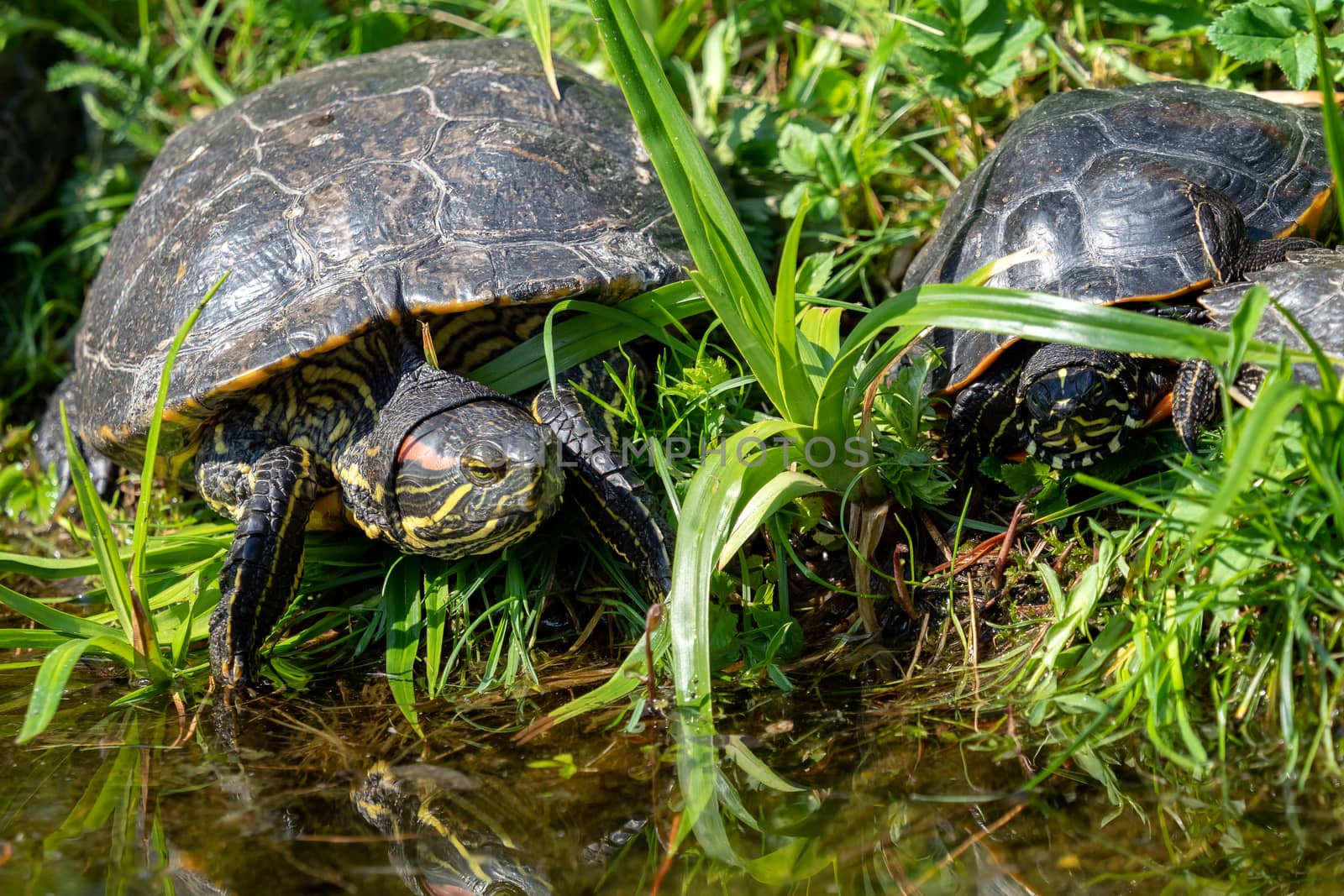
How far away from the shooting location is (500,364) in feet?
11.9

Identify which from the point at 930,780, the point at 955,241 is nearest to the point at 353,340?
the point at 955,241

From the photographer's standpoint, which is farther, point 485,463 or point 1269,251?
point 1269,251

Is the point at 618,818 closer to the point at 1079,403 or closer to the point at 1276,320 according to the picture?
the point at 1079,403

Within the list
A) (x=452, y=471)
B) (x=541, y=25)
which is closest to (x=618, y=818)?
(x=452, y=471)

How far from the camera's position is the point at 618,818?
2.38 m

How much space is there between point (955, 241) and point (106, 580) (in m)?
2.78

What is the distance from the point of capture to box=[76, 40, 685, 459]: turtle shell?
134 inches

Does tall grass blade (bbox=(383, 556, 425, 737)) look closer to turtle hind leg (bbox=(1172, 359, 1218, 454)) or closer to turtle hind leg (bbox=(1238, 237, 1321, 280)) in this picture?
turtle hind leg (bbox=(1172, 359, 1218, 454))

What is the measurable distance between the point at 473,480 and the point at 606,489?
39cm

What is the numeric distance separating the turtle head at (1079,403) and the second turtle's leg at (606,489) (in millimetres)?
1107

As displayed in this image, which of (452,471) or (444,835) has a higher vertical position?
(452,471)

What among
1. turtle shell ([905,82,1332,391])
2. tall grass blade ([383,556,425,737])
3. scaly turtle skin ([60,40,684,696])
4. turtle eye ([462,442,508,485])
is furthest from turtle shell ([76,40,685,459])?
turtle shell ([905,82,1332,391])

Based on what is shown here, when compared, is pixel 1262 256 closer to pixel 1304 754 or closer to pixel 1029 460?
pixel 1029 460

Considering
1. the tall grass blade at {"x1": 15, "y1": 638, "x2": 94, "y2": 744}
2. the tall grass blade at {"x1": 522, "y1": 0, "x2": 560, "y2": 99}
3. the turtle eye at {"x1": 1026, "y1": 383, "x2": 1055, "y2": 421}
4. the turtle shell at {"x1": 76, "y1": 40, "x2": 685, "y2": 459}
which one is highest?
the tall grass blade at {"x1": 522, "y1": 0, "x2": 560, "y2": 99}
